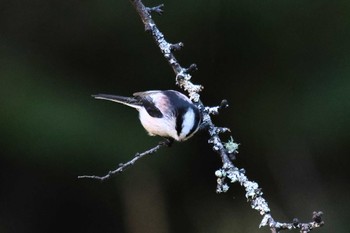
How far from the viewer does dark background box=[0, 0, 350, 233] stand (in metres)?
3.89

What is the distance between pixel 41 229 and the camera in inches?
184

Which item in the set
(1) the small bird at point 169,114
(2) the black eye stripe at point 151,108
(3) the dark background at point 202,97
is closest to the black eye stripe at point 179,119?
(1) the small bird at point 169,114

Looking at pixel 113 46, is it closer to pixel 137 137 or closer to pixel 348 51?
pixel 137 137

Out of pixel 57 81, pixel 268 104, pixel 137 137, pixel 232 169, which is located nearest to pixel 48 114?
pixel 57 81

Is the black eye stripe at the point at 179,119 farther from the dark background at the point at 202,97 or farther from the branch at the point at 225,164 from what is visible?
the dark background at the point at 202,97

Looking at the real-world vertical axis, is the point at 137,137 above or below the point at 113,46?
below

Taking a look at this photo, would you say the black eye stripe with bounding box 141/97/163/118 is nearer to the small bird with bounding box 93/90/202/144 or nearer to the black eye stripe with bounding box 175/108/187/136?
the small bird with bounding box 93/90/202/144

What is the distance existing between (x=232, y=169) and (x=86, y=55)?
7.07 ft

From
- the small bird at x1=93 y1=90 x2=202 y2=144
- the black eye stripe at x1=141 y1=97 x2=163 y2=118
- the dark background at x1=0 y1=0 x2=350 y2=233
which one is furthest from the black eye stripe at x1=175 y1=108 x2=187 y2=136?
the dark background at x1=0 y1=0 x2=350 y2=233

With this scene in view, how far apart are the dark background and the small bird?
99cm

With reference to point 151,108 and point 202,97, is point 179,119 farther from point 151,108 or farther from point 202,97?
point 202,97

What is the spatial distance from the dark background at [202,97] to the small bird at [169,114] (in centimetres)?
99

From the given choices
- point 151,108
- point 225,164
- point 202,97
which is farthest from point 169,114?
point 202,97

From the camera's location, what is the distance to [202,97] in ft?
13.0
